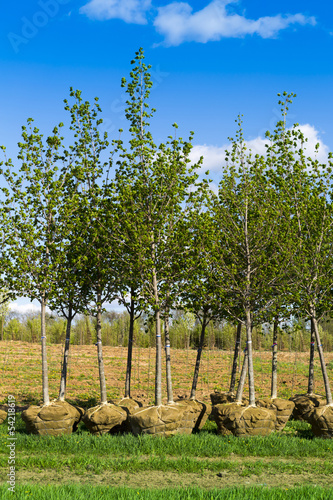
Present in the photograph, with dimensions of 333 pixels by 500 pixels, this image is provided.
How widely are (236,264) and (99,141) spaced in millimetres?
6051

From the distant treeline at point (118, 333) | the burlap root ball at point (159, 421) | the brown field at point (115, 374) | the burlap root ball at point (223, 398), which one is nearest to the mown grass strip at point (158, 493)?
the burlap root ball at point (159, 421)

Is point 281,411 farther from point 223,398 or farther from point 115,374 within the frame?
point 115,374

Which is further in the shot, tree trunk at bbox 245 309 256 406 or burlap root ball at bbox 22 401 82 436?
tree trunk at bbox 245 309 256 406

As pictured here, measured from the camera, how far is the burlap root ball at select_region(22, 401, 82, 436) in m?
12.0

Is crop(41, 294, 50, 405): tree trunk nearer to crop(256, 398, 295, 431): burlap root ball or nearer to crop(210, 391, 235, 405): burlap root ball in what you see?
crop(210, 391, 235, 405): burlap root ball

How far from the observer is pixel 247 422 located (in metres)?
12.2

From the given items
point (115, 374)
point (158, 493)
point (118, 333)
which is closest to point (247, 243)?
point (158, 493)

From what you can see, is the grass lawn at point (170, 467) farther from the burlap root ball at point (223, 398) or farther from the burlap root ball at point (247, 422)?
the burlap root ball at point (223, 398)

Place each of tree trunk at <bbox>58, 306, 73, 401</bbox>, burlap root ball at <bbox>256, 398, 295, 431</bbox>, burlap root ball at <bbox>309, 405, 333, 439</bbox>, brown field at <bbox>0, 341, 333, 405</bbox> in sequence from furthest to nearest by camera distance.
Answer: brown field at <bbox>0, 341, 333, 405</bbox> → tree trunk at <bbox>58, 306, 73, 401</bbox> → burlap root ball at <bbox>256, 398, 295, 431</bbox> → burlap root ball at <bbox>309, 405, 333, 439</bbox>

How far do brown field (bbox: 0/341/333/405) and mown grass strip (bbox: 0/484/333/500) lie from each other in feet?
36.8

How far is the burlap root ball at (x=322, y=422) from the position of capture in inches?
488

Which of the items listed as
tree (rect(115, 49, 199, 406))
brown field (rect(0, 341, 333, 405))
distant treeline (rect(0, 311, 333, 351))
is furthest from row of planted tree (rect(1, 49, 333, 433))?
distant treeline (rect(0, 311, 333, 351))

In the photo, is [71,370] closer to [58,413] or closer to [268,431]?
[58,413]

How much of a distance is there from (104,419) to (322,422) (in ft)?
19.4
